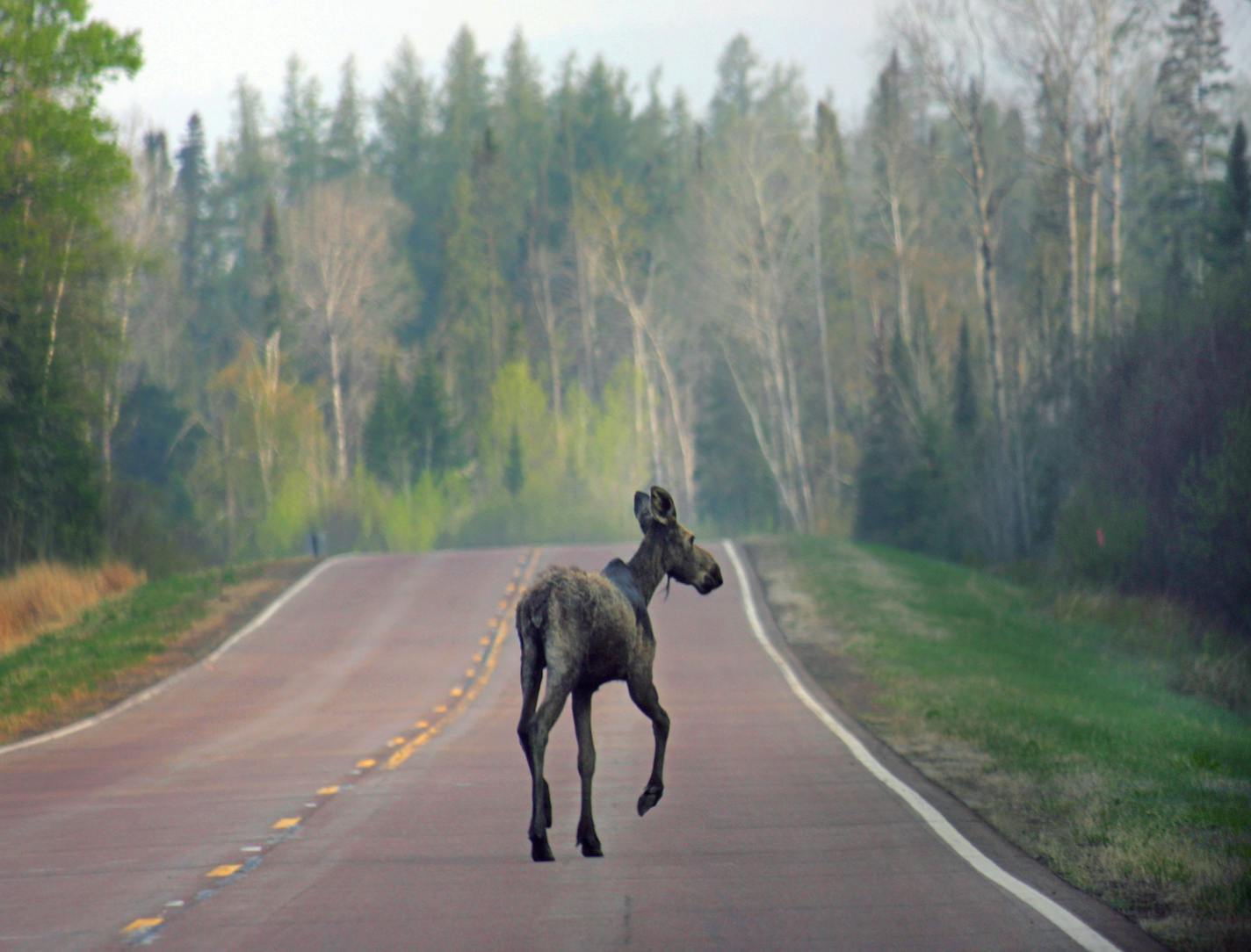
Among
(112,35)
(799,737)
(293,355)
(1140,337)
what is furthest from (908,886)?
(293,355)

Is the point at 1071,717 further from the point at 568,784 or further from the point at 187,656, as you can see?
the point at 187,656

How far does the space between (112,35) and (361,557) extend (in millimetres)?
15314

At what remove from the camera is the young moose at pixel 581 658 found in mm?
10039

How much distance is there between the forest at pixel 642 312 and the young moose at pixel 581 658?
2343 cm

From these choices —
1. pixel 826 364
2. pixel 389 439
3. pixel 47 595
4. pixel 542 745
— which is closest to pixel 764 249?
pixel 826 364

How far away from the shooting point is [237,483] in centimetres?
8094

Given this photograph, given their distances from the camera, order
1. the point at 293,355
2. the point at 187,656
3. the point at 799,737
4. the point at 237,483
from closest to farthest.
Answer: the point at 799,737, the point at 187,656, the point at 237,483, the point at 293,355

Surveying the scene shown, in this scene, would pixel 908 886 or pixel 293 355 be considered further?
pixel 293 355

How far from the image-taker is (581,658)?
10.1m

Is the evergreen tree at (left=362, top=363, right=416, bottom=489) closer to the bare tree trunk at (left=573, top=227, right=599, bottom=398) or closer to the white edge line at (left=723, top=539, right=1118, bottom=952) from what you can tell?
the bare tree trunk at (left=573, top=227, right=599, bottom=398)

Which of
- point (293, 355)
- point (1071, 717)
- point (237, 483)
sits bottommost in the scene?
point (1071, 717)

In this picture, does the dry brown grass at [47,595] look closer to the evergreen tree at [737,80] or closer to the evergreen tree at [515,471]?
the evergreen tree at [515,471]

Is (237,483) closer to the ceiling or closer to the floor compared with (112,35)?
closer to the floor

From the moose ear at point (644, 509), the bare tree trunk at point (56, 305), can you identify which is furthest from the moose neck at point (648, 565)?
the bare tree trunk at point (56, 305)
